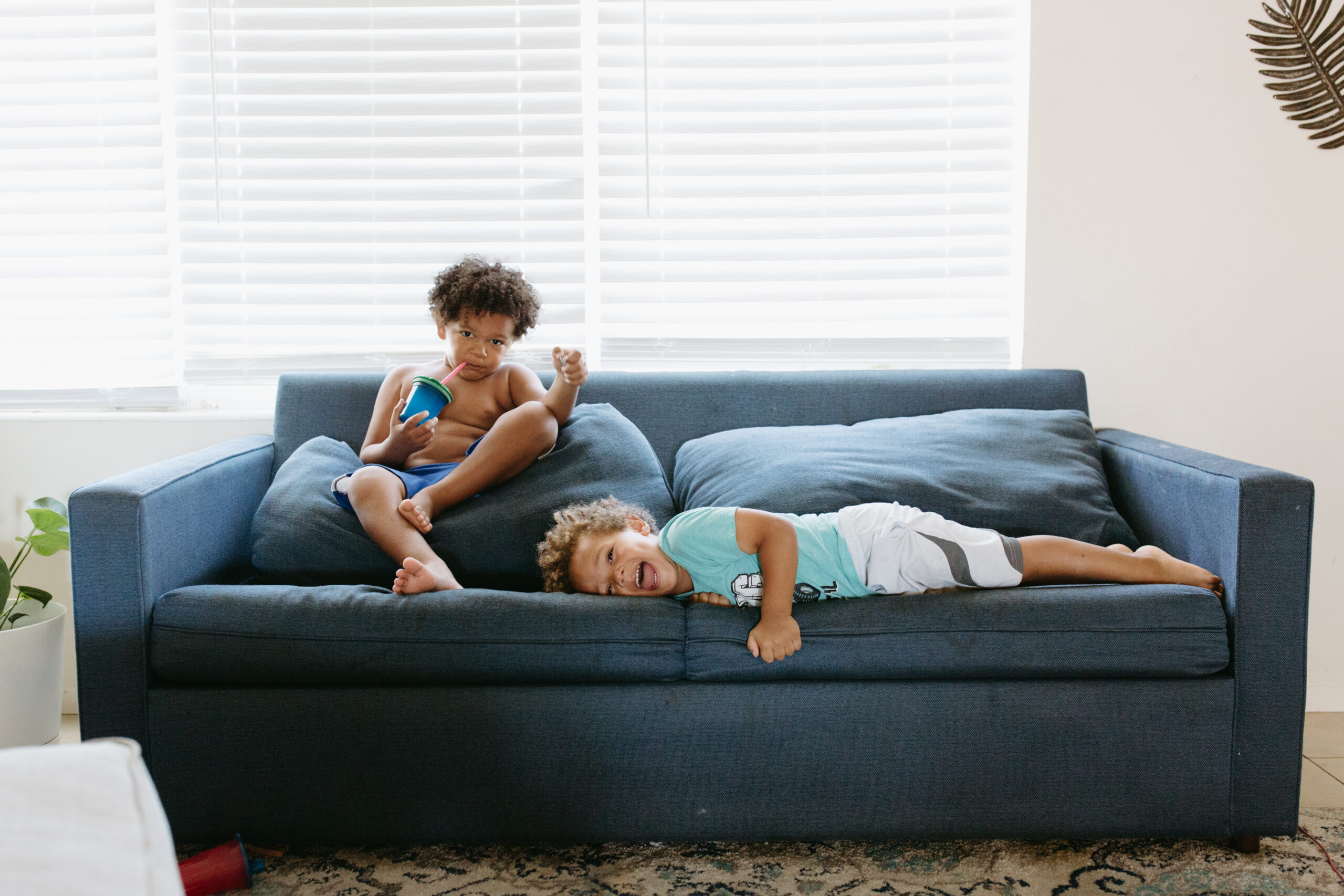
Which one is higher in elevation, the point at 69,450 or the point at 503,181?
the point at 503,181

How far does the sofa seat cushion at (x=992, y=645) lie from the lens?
1457mm

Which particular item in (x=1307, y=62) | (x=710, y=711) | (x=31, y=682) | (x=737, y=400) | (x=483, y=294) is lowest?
(x=31, y=682)

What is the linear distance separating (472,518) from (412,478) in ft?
0.62

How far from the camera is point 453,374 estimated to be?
2.03m

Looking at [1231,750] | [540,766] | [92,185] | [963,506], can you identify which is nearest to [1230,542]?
[1231,750]

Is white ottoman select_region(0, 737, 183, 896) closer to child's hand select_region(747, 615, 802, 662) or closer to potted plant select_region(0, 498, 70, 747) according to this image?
child's hand select_region(747, 615, 802, 662)

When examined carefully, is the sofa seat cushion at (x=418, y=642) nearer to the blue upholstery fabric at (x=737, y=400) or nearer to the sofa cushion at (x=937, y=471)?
the sofa cushion at (x=937, y=471)

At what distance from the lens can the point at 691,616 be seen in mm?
1498

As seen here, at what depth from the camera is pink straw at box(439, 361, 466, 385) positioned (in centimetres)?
203

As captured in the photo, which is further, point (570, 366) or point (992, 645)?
point (570, 366)

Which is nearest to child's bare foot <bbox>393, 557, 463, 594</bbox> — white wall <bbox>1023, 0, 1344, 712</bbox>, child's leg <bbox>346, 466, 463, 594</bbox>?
child's leg <bbox>346, 466, 463, 594</bbox>

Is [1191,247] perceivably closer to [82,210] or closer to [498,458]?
[498,458]

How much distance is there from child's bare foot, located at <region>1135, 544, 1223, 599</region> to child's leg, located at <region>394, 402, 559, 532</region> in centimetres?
112

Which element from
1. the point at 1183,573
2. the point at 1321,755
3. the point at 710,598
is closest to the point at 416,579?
the point at 710,598
